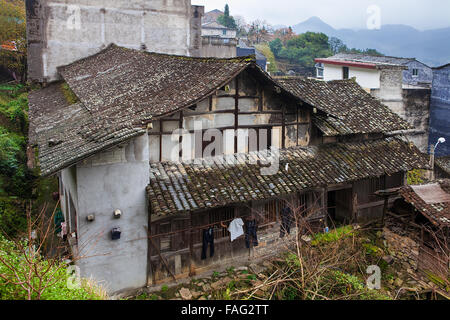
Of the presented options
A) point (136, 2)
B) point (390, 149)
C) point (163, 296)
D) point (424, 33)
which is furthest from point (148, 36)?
point (424, 33)

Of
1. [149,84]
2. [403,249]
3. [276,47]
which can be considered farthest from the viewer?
[276,47]

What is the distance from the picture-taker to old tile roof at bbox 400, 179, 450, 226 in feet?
45.1

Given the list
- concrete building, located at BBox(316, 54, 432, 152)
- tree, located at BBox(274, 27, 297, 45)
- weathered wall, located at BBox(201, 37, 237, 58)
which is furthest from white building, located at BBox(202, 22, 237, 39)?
concrete building, located at BBox(316, 54, 432, 152)

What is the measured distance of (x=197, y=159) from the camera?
533 inches

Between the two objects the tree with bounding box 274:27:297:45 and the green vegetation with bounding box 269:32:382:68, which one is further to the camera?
the tree with bounding box 274:27:297:45

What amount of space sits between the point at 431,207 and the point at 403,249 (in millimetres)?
2192

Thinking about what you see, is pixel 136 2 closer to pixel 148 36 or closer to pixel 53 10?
pixel 148 36

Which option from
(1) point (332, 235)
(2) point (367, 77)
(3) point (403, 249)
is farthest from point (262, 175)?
(2) point (367, 77)

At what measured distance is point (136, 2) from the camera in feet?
84.8

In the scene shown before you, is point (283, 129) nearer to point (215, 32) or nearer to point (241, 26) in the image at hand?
point (215, 32)

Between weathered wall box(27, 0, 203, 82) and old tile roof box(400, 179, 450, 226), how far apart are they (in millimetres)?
18733

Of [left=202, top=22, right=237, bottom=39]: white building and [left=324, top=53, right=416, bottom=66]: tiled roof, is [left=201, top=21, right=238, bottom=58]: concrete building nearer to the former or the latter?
[left=324, top=53, right=416, bottom=66]: tiled roof

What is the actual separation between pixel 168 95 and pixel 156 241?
15.9 ft

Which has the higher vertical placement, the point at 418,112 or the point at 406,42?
the point at 406,42
